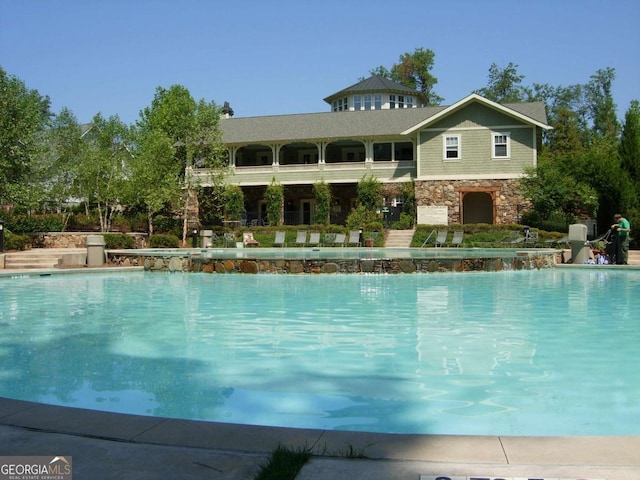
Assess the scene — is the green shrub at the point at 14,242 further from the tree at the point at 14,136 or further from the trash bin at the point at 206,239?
the trash bin at the point at 206,239

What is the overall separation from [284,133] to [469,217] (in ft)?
41.0

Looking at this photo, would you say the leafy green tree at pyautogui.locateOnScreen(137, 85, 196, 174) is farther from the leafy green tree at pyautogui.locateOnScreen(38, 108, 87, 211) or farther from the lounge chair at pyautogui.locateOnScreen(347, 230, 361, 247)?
the lounge chair at pyautogui.locateOnScreen(347, 230, 361, 247)

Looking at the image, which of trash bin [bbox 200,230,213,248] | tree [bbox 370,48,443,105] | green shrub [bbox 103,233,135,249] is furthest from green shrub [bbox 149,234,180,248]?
tree [bbox 370,48,443,105]

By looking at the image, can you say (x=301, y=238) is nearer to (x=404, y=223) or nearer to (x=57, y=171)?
(x=404, y=223)

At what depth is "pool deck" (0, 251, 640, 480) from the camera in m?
2.72

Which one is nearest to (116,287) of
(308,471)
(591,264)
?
(308,471)

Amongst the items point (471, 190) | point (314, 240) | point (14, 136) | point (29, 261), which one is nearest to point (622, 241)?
point (471, 190)

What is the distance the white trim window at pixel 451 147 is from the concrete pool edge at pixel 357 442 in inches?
1238

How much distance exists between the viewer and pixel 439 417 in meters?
4.25

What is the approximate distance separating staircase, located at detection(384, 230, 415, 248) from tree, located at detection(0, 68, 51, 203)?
55.3 ft

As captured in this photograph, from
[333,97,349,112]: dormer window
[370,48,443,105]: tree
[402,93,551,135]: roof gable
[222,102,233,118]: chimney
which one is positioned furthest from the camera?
[370,48,443,105]: tree

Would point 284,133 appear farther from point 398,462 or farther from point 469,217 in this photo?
point 398,462

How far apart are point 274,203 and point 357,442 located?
33205 millimetres

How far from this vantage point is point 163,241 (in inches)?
1136
